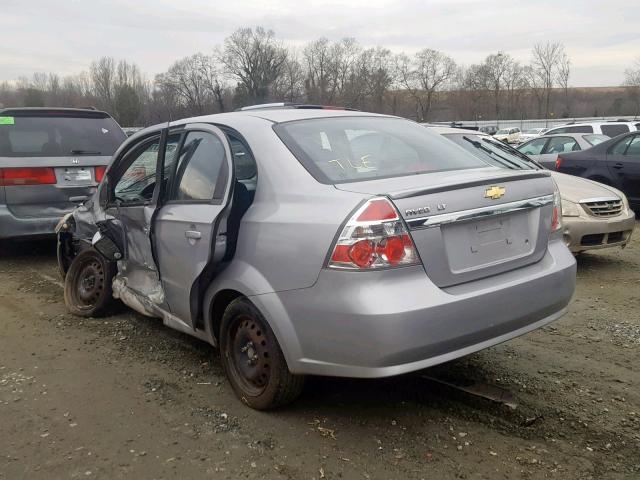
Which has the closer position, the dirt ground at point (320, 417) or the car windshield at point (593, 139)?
the dirt ground at point (320, 417)

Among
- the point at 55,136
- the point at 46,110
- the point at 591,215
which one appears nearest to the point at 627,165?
the point at 591,215

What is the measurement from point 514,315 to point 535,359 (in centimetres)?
114

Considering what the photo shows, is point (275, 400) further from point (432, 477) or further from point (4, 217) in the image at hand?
point (4, 217)

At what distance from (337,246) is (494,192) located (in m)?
0.91

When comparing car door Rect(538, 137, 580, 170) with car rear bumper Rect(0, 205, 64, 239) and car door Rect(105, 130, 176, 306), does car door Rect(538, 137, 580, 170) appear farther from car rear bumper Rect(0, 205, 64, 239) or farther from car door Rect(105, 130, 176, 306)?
car door Rect(105, 130, 176, 306)

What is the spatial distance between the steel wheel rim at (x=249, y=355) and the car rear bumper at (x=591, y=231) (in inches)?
167

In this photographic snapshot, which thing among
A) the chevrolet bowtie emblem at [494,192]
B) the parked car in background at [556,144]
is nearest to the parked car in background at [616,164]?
the parked car in background at [556,144]

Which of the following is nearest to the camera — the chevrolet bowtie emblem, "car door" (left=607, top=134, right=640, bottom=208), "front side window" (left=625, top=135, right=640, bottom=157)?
the chevrolet bowtie emblem

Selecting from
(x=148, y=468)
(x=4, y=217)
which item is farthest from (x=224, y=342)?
(x=4, y=217)

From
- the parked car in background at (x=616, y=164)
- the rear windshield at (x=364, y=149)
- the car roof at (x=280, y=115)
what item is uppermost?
the car roof at (x=280, y=115)

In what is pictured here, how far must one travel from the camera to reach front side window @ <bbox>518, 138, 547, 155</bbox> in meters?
12.2

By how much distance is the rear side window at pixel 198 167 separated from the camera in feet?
11.6

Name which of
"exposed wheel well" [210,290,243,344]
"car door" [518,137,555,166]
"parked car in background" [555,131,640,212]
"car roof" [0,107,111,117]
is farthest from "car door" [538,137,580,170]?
"exposed wheel well" [210,290,243,344]

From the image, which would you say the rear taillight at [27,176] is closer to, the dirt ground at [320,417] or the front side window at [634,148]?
the dirt ground at [320,417]
